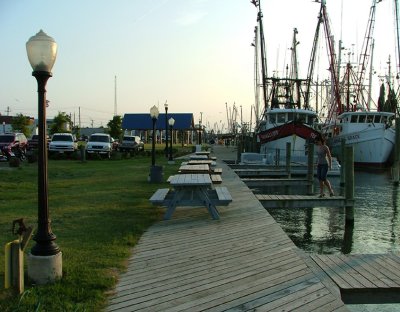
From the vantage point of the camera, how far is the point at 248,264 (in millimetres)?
5992

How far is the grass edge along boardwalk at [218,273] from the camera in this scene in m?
4.60

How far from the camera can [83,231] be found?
26.1 ft

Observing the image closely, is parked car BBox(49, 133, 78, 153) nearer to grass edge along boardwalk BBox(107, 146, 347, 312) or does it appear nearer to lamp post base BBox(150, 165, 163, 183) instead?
lamp post base BBox(150, 165, 163, 183)

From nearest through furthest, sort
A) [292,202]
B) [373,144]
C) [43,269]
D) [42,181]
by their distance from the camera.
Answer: [43,269] → [42,181] → [292,202] → [373,144]

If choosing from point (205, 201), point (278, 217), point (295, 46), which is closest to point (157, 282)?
point (205, 201)

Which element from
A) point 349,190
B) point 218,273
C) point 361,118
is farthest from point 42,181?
point 361,118

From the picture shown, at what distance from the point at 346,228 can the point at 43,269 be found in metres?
8.94

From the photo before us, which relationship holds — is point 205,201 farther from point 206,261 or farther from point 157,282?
point 157,282

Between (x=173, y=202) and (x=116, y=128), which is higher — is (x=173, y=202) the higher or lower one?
the lower one

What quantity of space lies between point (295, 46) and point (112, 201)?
4693 cm

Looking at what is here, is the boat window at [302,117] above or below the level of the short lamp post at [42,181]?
above

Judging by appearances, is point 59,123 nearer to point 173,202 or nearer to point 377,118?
point 377,118

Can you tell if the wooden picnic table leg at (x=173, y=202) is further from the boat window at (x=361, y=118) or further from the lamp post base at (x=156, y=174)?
the boat window at (x=361, y=118)

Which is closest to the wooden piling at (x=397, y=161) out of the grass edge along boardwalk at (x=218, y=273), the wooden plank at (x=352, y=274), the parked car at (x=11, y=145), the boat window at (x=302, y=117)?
the boat window at (x=302, y=117)
